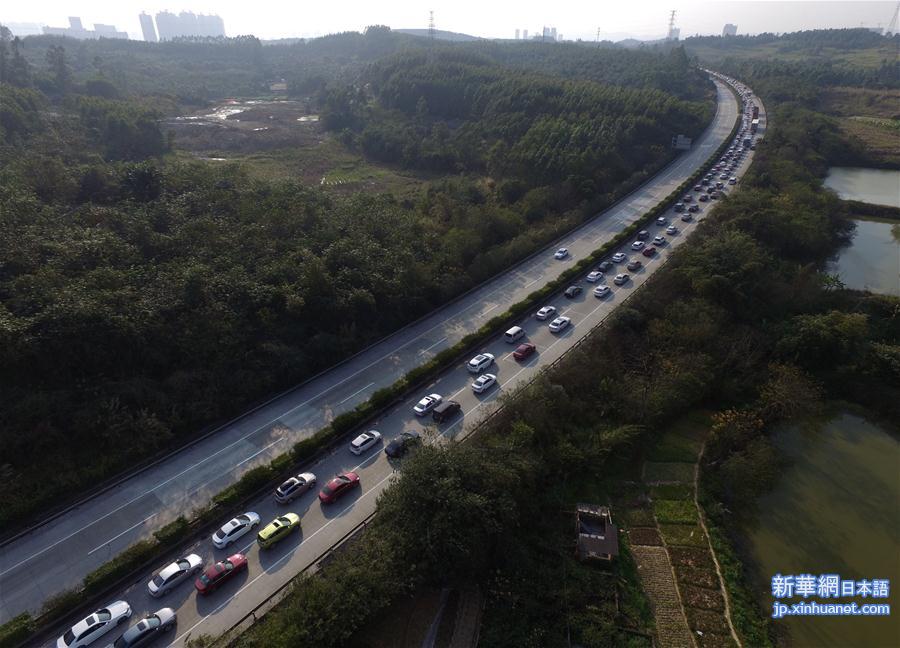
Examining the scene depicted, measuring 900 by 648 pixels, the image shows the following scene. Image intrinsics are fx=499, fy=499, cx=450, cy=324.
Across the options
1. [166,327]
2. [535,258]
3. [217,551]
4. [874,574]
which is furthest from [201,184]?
[874,574]

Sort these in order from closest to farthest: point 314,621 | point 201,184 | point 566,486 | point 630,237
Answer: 1. point 314,621
2. point 566,486
3. point 201,184
4. point 630,237

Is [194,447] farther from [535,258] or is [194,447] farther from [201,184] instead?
[535,258]

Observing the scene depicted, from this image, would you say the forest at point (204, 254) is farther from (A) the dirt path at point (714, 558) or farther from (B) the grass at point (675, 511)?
(A) the dirt path at point (714, 558)

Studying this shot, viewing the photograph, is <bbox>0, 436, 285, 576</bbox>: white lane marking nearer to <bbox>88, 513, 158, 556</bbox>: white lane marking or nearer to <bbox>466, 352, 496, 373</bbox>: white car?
<bbox>88, 513, 158, 556</bbox>: white lane marking

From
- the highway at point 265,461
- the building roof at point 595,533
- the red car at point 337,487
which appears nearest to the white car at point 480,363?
the highway at point 265,461

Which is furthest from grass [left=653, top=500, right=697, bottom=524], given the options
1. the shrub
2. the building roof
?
the shrub
